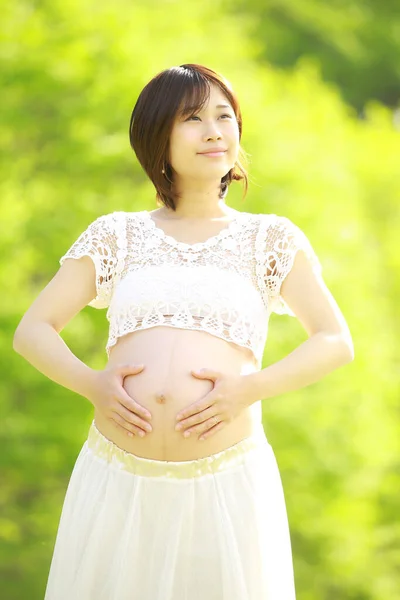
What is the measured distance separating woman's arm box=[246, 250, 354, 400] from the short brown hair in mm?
392

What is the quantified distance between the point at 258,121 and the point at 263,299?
3.15 meters

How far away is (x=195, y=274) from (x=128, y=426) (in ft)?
1.22

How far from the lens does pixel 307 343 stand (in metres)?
2.08

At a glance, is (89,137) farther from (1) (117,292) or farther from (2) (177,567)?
(2) (177,567)

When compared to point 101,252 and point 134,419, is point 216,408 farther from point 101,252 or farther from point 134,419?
point 101,252

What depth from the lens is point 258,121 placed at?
5.18 meters

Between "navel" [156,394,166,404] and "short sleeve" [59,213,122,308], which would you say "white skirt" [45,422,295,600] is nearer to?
"navel" [156,394,166,404]

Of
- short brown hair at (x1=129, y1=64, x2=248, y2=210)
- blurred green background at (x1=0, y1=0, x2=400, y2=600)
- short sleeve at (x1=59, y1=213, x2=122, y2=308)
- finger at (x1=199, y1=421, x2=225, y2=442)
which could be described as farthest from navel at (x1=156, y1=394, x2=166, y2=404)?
blurred green background at (x1=0, y1=0, x2=400, y2=600)

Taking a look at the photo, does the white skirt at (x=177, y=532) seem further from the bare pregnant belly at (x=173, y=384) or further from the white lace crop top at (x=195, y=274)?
the white lace crop top at (x=195, y=274)

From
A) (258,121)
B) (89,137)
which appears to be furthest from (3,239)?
(258,121)

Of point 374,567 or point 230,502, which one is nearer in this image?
point 230,502

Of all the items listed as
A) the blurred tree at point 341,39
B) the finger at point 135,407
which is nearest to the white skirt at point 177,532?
the finger at point 135,407

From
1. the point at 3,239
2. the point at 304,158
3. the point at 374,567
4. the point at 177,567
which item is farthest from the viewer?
the point at 374,567

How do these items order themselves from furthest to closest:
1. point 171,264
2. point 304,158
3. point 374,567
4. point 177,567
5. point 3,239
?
point 374,567 → point 304,158 → point 3,239 → point 171,264 → point 177,567
